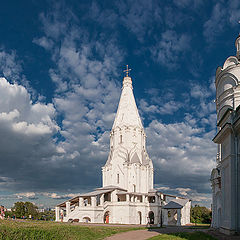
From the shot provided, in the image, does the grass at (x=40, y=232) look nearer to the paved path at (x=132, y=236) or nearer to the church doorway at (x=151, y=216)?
the paved path at (x=132, y=236)

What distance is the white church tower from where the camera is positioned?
46156 millimetres

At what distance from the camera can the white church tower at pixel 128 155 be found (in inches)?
1817

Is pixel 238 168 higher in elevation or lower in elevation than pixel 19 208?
higher

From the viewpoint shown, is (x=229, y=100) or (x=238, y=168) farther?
(x=229, y=100)

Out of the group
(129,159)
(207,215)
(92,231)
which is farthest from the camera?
(207,215)

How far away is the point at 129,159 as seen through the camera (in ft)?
154

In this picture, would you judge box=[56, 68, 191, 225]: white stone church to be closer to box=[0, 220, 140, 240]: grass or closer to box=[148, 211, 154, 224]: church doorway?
box=[148, 211, 154, 224]: church doorway

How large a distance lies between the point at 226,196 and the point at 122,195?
2963 cm

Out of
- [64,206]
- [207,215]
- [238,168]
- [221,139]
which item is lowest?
[207,215]

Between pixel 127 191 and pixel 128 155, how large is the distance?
6.13 meters

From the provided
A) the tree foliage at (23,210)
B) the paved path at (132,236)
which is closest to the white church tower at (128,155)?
the tree foliage at (23,210)

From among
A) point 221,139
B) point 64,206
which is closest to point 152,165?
point 64,206

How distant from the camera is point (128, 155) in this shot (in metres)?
47.3

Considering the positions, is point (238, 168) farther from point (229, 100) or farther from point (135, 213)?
point (135, 213)
